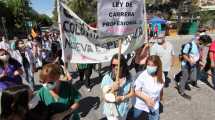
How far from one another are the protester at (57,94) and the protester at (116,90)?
3.52 feet

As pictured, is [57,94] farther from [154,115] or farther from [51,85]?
[154,115]

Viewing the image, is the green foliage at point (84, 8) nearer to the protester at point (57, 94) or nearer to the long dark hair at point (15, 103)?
the protester at point (57, 94)

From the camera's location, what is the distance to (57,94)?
3951 millimetres

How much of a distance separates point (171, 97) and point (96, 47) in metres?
2.44

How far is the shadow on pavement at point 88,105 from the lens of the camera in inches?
294

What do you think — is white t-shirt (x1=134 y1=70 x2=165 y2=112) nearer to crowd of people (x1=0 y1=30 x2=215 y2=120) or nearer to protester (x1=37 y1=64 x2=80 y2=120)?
crowd of people (x1=0 y1=30 x2=215 y2=120)

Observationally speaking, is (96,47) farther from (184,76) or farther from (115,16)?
(184,76)

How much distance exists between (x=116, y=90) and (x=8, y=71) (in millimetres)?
2231

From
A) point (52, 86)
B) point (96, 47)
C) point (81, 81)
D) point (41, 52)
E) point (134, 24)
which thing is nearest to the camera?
point (52, 86)

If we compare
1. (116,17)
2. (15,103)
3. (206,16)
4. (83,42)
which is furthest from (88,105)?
(206,16)

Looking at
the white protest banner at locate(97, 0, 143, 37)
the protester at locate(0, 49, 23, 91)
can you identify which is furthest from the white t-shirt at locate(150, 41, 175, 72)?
the protester at locate(0, 49, 23, 91)

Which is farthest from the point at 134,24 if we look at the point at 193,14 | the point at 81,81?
the point at 193,14

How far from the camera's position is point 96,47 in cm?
706

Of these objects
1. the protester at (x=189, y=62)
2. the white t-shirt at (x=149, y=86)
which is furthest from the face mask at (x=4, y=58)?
the protester at (x=189, y=62)
